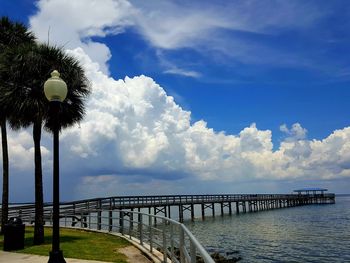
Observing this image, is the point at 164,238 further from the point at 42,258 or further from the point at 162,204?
the point at 162,204

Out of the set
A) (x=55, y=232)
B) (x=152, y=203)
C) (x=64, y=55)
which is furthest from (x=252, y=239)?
(x=55, y=232)

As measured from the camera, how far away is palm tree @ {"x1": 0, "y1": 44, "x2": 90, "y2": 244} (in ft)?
49.8

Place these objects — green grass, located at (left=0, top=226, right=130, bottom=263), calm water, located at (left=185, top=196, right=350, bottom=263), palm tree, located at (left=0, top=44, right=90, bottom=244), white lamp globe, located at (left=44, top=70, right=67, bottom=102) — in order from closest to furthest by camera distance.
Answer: white lamp globe, located at (left=44, top=70, right=67, bottom=102) < green grass, located at (left=0, top=226, right=130, bottom=263) < palm tree, located at (left=0, top=44, right=90, bottom=244) < calm water, located at (left=185, top=196, right=350, bottom=263)

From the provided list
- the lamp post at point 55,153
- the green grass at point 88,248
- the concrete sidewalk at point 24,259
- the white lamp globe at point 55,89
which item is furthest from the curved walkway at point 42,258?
the white lamp globe at point 55,89

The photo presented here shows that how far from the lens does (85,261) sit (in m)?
10.7

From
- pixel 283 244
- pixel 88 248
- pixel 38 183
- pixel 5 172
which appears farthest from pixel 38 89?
pixel 283 244

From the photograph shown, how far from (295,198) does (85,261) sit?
91.9 metres

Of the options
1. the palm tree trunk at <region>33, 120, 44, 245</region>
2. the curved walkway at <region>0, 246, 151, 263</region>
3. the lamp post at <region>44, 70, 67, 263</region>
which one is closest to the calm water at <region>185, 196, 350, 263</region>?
the palm tree trunk at <region>33, 120, 44, 245</region>

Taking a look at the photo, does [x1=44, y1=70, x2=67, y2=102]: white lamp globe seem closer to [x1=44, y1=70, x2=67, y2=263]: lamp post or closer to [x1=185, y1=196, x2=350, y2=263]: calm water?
[x1=44, y1=70, x2=67, y2=263]: lamp post

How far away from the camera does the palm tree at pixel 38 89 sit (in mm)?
15164

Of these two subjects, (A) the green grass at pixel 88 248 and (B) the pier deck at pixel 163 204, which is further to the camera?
(B) the pier deck at pixel 163 204

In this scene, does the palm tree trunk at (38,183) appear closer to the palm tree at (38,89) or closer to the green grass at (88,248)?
the palm tree at (38,89)

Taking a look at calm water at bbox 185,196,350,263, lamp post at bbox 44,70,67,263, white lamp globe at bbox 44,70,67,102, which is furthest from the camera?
calm water at bbox 185,196,350,263

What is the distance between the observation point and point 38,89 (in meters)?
15.2
